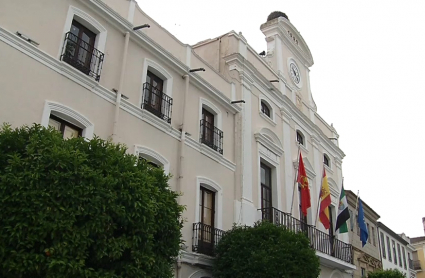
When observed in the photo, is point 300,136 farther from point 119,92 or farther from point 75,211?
point 75,211

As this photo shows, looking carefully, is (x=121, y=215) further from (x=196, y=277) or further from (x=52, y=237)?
(x=196, y=277)

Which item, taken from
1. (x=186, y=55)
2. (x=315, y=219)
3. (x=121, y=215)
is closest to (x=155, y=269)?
(x=121, y=215)

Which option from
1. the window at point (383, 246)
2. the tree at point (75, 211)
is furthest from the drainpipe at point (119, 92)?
the window at point (383, 246)

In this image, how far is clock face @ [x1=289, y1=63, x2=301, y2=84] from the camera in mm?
22677

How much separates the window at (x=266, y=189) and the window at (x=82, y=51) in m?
8.25

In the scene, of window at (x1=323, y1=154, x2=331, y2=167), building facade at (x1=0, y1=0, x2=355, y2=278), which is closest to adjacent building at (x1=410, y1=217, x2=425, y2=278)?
window at (x1=323, y1=154, x2=331, y2=167)

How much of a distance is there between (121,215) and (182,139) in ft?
21.1

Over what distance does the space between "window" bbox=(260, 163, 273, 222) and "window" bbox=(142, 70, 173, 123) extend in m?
5.59

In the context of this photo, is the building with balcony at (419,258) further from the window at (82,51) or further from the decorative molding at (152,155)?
the window at (82,51)

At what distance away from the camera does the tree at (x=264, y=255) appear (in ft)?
41.2

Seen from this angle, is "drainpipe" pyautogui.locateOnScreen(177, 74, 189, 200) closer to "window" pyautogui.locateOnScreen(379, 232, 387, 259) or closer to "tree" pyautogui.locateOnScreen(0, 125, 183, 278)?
"tree" pyautogui.locateOnScreen(0, 125, 183, 278)

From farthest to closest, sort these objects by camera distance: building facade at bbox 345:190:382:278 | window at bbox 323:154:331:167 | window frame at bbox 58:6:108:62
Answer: building facade at bbox 345:190:382:278 → window at bbox 323:154:331:167 → window frame at bbox 58:6:108:62

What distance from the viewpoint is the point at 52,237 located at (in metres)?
6.68

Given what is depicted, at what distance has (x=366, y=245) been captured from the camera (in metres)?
27.3
